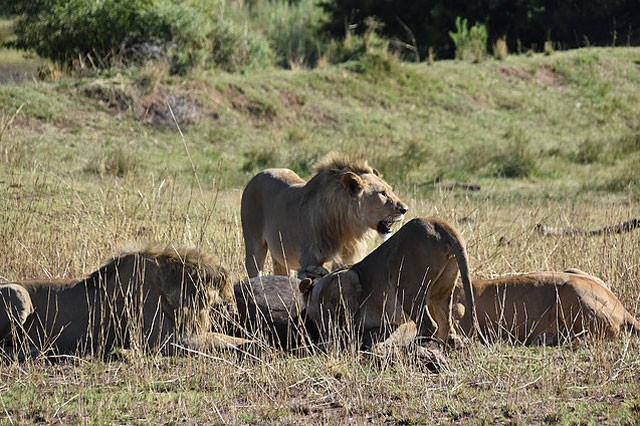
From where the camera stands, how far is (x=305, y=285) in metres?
8.14

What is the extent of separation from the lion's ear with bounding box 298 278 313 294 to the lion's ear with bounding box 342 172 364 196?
1.26 metres

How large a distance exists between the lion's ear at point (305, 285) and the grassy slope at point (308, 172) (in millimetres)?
789

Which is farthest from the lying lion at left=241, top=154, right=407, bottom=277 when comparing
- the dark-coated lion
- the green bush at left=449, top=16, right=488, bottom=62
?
the green bush at left=449, top=16, right=488, bottom=62

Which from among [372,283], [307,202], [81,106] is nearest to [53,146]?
[81,106]

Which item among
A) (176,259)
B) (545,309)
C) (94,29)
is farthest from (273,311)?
(94,29)

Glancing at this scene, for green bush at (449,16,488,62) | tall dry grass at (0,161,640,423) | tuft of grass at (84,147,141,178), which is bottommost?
tuft of grass at (84,147,141,178)

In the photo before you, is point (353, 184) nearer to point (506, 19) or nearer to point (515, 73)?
point (515, 73)

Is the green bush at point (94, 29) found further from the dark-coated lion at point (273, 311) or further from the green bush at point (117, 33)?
the dark-coated lion at point (273, 311)

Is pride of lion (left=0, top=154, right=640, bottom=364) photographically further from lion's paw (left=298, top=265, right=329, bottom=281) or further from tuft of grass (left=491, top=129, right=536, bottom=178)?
tuft of grass (left=491, top=129, right=536, bottom=178)

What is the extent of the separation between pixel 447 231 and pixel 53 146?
10708 millimetres

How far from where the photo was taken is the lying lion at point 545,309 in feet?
26.3

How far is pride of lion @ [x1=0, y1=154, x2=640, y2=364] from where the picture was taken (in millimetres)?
7625

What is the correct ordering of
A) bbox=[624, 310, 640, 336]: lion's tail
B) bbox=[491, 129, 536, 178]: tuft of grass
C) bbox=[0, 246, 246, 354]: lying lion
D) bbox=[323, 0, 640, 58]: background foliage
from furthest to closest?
bbox=[323, 0, 640, 58]: background foliage < bbox=[491, 129, 536, 178]: tuft of grass < bbox=[624, 310, 640, 336]: lion's tail < bbox=[0, 246, 246, 354]: lying lion

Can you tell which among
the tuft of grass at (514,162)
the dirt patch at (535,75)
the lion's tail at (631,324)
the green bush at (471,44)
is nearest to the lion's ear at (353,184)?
the lion's tail at (631,324)
